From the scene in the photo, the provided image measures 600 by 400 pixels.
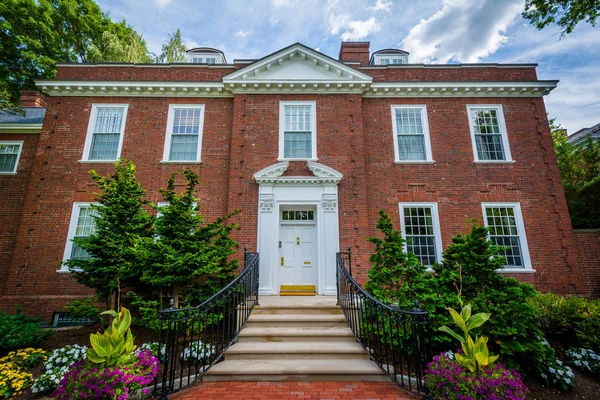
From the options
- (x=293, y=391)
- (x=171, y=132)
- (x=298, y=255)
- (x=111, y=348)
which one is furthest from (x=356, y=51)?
(x=111, y=348)

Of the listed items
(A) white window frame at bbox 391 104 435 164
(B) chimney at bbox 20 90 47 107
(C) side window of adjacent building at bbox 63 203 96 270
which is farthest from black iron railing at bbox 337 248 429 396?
(B) chimney at bbox 20 90 47 107

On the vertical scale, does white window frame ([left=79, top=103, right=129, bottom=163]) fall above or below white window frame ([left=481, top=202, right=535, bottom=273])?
above

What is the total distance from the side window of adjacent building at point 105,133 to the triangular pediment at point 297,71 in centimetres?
440

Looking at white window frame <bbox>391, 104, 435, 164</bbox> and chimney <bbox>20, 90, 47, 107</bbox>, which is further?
chimney <bbox>20, 90, 47, 107</bbox>

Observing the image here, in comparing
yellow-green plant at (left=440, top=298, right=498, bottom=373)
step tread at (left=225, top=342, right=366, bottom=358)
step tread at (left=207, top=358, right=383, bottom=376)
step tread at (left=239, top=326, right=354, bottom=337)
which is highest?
yellow-green plant at (left=440, top=298, right=498, bottom=373)

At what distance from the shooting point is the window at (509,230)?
895 cm

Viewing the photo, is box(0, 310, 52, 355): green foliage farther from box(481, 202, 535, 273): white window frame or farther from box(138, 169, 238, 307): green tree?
box(481, 202, 535, 273): white window frame

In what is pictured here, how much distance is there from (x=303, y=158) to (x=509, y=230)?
25.1 feet

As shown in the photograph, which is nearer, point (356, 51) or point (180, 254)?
point (180, 254)

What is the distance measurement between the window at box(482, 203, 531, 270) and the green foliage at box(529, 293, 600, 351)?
2.69 meters

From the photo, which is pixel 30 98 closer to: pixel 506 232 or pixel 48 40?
pixel 48 40

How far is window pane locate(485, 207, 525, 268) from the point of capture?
353 inches

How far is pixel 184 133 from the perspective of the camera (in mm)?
→ 9914

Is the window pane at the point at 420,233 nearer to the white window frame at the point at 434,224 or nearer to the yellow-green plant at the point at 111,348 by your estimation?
the white window frame at the point at 434,224
